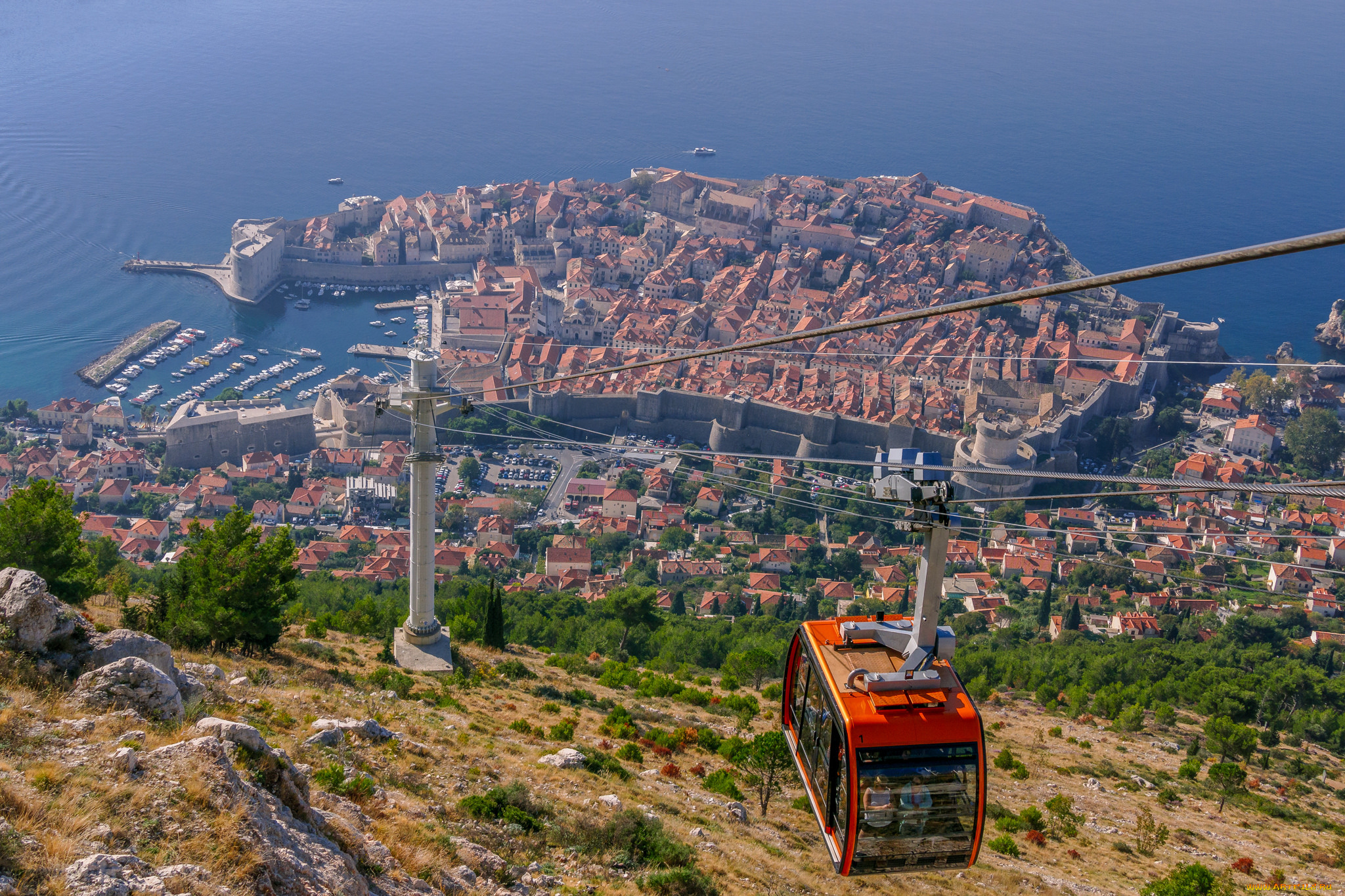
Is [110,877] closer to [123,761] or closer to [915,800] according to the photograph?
[123,761]

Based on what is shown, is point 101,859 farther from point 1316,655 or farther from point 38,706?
point 1316,655

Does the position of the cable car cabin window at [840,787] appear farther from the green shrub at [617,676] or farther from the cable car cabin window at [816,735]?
the green shrub at [617,676]

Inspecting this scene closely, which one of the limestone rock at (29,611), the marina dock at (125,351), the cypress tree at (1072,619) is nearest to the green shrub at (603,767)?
the limestone rock at (29,611)

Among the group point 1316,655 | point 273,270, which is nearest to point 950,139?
point 273,270

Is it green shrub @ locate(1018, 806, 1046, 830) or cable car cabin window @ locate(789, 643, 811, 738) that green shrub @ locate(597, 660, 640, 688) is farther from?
cable car cabin window @ locate(789, 643, 811, 738)

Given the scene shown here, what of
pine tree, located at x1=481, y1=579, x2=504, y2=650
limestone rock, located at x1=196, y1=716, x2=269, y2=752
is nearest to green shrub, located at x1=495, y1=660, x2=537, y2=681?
pine tree, located at x1=481, y1=579, x2=504, y2=650

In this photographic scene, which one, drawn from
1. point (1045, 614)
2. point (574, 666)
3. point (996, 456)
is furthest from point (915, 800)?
point (996, 456)

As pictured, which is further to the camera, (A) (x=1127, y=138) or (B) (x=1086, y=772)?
(A) (x=1127, y=138)
